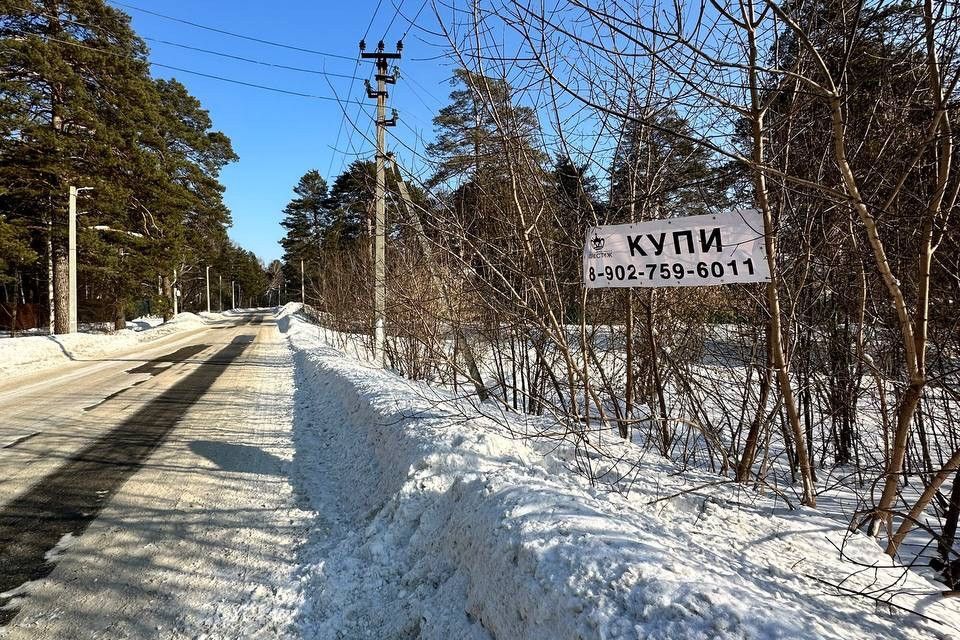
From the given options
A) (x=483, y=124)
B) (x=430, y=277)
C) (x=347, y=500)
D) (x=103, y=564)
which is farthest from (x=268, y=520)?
(x=430, y=277)

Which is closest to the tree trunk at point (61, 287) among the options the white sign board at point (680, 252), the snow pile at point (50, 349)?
the snow pile at point (50, 349)

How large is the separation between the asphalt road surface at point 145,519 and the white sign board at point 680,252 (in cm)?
272

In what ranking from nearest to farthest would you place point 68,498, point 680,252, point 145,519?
point 680,252, point 145,519, point 68,498

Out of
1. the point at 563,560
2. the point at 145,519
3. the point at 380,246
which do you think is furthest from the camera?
the point at 380,246

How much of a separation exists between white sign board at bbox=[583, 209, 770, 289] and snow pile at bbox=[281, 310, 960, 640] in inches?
50.6

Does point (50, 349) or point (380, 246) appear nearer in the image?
point (380, 246)

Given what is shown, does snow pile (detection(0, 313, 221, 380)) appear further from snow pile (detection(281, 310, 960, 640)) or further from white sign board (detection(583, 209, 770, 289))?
white sign board (detection(583, 209, 770, 289))

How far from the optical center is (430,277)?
7.52 meters

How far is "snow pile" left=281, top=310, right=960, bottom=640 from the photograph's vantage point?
69.3 inches

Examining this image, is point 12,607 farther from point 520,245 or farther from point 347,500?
point 520,245

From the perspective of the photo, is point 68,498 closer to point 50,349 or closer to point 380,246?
point 380,246

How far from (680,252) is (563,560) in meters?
1.87

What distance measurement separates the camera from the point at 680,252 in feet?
9.76

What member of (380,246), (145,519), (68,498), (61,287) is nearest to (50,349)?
(61,287)
